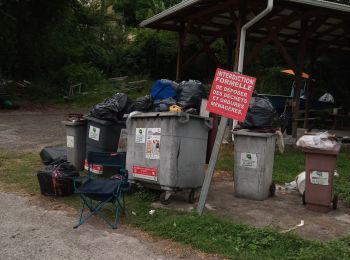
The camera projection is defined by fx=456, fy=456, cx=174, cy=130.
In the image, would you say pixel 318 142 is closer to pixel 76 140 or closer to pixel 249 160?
pixel 249 160

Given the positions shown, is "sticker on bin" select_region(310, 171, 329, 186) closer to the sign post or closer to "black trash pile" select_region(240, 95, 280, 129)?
"black trash pile" select_region(240, 95, 280, 129)

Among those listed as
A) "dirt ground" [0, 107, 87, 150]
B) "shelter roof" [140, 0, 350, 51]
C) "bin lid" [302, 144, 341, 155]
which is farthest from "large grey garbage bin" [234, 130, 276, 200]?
"dirt ground" [0, 107, 87, 150]

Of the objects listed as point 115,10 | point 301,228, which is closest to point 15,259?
point 301,228

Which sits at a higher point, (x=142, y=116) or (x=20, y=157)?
(x=142, y=116)

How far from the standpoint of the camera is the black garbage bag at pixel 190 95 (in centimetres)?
665

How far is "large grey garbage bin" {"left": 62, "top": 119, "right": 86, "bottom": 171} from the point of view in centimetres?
792

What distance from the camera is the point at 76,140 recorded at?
794cm

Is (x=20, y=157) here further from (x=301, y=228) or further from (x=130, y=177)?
(x=301, y=228)

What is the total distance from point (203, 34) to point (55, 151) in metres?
7.50

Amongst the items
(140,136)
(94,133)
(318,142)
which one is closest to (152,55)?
(94,133)

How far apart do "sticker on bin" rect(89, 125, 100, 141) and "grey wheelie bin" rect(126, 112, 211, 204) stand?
1.16 metres

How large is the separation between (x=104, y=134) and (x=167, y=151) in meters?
1.82

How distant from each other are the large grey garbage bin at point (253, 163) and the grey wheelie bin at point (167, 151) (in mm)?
505

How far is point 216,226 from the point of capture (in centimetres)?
504
